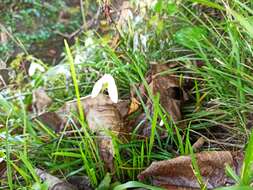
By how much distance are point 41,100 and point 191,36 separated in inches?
26.1

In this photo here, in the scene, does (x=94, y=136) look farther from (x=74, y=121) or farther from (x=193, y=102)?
(x=193, y=102)

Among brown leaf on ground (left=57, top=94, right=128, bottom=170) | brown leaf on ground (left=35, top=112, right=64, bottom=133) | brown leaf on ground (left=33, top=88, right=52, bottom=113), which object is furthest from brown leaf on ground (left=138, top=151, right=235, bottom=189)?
brown leaf on ground (left=33, top=88, right=52, bottom=113)

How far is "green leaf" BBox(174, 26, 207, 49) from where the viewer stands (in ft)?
4.30

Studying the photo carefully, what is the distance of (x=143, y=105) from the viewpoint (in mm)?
1142

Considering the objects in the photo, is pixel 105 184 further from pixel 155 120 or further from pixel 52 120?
pixel 52 120

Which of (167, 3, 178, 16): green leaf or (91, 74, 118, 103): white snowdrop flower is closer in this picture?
(91, 74, 118, 103): white snowdrop flower

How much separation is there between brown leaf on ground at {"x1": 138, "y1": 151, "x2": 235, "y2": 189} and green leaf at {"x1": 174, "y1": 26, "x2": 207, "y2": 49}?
0.40 meters

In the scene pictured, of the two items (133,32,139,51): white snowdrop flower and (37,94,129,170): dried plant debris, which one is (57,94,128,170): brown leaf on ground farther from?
(133,32,139,51): white snowdrop flower

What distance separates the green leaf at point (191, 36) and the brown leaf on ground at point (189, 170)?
1.32 ft

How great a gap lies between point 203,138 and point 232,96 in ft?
0.45

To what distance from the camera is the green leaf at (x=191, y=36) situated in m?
1.31

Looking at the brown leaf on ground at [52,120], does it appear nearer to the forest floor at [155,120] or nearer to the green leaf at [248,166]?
the forest floor at [155,120]

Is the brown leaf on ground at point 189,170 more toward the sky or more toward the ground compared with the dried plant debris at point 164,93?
more toward the ground

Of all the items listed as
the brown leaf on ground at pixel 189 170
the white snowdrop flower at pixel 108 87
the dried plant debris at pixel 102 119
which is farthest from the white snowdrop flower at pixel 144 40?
the brown leaf on ground at pixel 189 170
